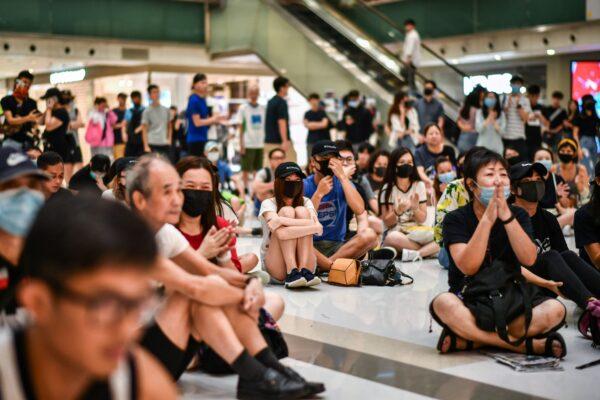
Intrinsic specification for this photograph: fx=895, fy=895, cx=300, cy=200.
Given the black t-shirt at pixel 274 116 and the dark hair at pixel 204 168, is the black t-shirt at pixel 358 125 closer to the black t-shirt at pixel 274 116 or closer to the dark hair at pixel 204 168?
the black t-shirt at pixel 274 116

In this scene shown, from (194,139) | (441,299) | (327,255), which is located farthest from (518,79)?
(441,299)

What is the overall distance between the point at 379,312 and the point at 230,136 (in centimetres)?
1451


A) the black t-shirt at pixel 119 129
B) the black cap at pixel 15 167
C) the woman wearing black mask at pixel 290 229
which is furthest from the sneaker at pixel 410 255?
the black t-shirt at pixel 119 129

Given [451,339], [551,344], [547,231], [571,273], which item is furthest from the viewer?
[547,231]

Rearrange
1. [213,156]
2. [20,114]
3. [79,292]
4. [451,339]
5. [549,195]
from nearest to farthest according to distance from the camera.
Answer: [79,292]
[451,339]
[549,195]
[20,114]
[213,156]

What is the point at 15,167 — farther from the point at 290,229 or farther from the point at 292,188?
the point at 292,188

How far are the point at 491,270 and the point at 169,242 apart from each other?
1927 mm

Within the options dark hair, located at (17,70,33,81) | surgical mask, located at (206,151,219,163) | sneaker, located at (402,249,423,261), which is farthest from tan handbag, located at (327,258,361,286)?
surgical mask, located at (206,151,219,163)

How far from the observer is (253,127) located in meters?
14.4

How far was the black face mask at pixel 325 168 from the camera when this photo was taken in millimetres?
7885

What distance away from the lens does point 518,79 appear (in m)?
14.1

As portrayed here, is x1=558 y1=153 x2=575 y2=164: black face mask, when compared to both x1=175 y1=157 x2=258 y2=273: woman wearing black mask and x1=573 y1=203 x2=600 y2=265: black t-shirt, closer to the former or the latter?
x1=573 y1=203 x2=600 y2=265: black t-shirt

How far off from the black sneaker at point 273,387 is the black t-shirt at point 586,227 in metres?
2.61

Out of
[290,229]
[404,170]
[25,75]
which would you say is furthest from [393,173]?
[25,75]
